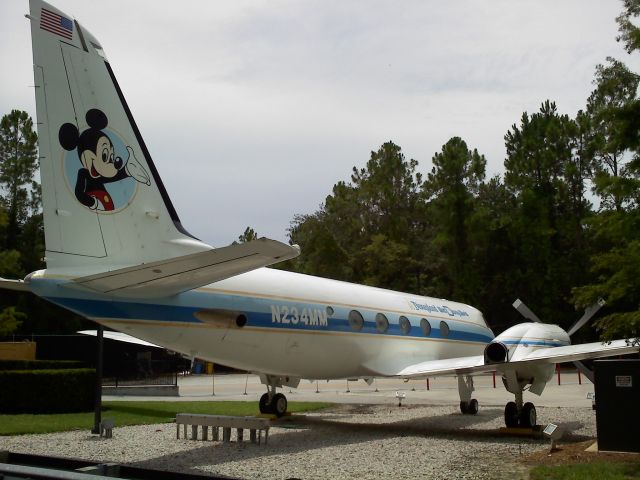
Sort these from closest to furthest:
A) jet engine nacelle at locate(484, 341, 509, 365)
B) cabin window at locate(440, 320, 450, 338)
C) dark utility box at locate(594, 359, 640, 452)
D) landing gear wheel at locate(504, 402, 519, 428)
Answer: dark utility box at locate(594, 359, 640, 452) → jet engine nacelle at locate(484, 341, 509, 365) → landing gear wheel at locate(504, 402, 519, 428) → cabin window at locate(440, 320, 450, 338)

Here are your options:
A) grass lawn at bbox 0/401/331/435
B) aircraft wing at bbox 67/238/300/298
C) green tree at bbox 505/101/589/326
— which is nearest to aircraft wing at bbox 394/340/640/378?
grass lawn at bbox 0/401/331/435

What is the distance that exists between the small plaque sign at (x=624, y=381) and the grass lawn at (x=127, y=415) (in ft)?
32.4

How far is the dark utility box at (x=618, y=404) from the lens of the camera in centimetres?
1054

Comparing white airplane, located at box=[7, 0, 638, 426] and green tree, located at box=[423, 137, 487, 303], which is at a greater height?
green tree, located at box=[423, 137, 487, 303]

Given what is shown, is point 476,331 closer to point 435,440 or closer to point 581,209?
point 435,440

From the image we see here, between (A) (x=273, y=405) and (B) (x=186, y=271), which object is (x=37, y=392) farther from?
(B) (x=186, y=271)

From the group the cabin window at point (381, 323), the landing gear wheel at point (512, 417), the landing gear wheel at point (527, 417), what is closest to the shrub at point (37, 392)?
the cabin window at point (381, 323)

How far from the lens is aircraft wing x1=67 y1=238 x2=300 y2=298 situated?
7.74 metres

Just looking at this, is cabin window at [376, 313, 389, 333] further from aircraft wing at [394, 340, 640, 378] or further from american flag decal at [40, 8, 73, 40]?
american flag decal at [40, 8, 73, 40]

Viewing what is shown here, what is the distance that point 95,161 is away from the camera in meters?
10.3

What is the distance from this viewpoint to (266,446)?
12.1 metres

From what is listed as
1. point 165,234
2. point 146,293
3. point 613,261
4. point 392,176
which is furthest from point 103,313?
point 392,176

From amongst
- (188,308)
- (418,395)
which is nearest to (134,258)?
(188,308)

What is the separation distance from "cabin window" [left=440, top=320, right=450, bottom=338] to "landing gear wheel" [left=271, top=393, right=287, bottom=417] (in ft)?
15.7
